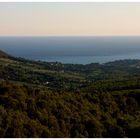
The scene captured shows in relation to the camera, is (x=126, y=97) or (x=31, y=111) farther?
(x=126, y=97)

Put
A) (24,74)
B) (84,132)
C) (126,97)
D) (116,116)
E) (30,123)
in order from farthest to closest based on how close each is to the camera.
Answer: (24,74)
(126,97)
(116,116)
(84,132)
(30,123)

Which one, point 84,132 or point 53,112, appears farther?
point 53,112

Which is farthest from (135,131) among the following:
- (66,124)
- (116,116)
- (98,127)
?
(116,116)

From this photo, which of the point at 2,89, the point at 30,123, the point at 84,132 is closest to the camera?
the point at 30,123

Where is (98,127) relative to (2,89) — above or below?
below

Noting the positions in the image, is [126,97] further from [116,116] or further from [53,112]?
[53,112]

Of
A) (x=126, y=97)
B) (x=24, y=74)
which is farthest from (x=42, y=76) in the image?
(x=126, y=97)

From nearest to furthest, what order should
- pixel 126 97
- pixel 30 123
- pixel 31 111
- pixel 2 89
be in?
pixel 30 123 → pixel 31 111 → pixel 2 89 → pixel 126 97

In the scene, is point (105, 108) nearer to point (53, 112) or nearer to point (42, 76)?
point (53, 112)

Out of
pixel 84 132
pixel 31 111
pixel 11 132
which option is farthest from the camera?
pixel 31 111
